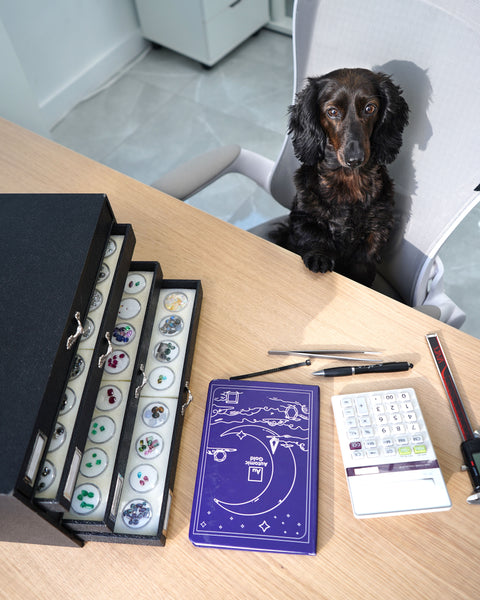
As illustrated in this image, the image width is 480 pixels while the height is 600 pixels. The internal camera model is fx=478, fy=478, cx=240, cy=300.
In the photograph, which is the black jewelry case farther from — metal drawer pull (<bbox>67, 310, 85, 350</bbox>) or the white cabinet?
the white cabinet

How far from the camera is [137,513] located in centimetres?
64

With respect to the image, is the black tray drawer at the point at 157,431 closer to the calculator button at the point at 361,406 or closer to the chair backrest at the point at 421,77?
the calculator button at the point at 361,406

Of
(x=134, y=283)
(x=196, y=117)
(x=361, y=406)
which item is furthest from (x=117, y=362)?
(x=196, y=117)

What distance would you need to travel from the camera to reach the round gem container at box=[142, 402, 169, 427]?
2.35 feet

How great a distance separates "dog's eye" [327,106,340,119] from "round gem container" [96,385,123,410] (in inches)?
25.1

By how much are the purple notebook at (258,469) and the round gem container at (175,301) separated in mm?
150

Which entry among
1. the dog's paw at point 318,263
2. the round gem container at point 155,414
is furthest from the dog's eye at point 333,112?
the round gem container at point 155,414

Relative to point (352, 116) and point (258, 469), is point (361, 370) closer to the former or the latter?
point (258, 469)

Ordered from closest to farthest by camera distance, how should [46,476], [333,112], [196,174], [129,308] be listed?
[46,476]
[129,308]
[333,112]
[196,174]

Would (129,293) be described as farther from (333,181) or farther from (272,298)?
(333,181)

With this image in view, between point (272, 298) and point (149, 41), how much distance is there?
2.46 meters

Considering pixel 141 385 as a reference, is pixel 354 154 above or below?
above

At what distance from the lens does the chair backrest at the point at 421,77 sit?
2.62 ft

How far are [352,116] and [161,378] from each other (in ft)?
1.94
